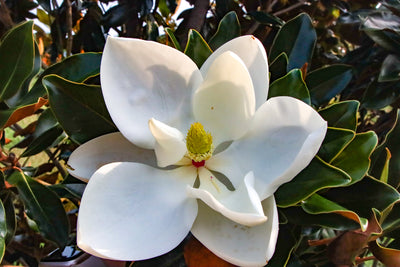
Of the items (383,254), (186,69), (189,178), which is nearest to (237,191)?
(189,178)

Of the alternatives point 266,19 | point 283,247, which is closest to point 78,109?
point 283,247

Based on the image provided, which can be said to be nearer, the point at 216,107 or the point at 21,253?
the point at 216,107

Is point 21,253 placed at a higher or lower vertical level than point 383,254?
lower

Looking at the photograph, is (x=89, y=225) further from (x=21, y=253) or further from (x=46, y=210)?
(x=21, y=253)

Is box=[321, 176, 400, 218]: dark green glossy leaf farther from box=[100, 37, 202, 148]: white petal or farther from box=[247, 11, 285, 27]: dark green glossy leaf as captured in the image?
box=[247, 11, 285, 27]: dark green glossy leaf

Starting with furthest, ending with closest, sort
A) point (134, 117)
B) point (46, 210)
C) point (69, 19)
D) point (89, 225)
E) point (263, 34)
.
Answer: point (263, 34), point (69, 19), point (46, 210), point (134, 117), point (89, 225)

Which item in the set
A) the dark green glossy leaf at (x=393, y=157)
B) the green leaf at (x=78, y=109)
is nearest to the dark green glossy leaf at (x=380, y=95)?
the dark green glossy leaf at (x=393, y=157)

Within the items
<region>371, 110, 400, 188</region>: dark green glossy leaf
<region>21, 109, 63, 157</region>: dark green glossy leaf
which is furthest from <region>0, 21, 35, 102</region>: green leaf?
<region>371, 110, 400, 188</region>: dark green glossy leaf
